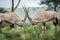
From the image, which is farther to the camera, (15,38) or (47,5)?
(47,5)

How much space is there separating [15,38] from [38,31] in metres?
0.08

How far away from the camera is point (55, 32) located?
660 millimetres

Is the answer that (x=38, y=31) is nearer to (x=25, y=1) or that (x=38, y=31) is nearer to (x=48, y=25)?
(x=48, y=25)

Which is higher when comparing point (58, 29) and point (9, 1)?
point (58, 29)

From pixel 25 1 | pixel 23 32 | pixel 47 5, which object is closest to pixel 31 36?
pixel 23 32

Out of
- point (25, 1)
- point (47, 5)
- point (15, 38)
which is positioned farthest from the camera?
point (25, 1)

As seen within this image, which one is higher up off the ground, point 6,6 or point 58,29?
point 58,29

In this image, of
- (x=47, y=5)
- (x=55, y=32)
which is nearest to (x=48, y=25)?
(x=55, y=32)

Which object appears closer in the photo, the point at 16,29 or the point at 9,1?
the point at 16,29

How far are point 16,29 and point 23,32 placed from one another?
3 centimetres

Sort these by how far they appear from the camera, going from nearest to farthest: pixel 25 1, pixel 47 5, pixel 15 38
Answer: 1. pixel 15 38
2. pixel 47 5
3. pixel 25 1

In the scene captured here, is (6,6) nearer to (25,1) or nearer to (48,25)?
(25,1)

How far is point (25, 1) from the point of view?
4.82 meters

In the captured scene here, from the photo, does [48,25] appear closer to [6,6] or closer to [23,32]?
[23,32]
